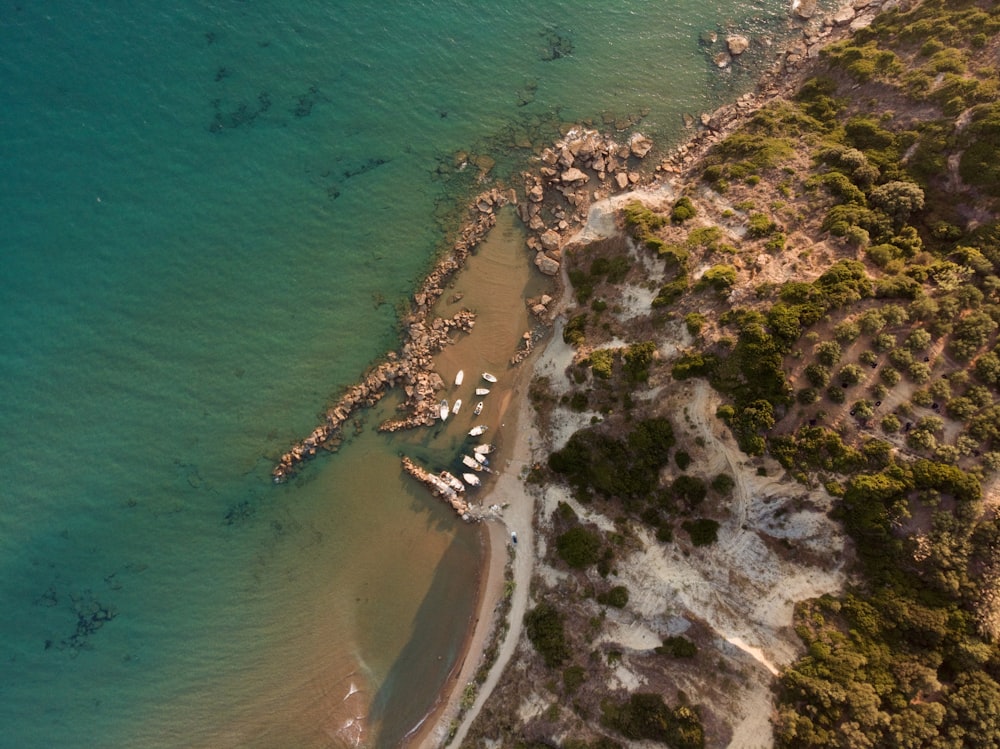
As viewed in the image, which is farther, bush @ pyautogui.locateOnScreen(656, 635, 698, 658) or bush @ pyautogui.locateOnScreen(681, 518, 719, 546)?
bush @ pyautogui.locateOnScreen(681, 518, 719, 546)

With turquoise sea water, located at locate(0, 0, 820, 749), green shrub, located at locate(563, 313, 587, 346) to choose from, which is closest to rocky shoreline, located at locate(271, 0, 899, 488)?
turquoise sea water, located at locate(0, 0, 820, 749)

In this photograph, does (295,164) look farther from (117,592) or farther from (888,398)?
(888,398)

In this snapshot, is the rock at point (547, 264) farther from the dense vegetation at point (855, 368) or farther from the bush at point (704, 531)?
the bush at point (704, 531)

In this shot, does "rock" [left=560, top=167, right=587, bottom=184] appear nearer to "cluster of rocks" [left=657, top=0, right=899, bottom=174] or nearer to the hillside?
the hillside

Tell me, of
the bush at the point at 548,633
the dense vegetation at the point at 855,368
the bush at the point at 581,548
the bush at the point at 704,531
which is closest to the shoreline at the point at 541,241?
the bush at the point at 548,633

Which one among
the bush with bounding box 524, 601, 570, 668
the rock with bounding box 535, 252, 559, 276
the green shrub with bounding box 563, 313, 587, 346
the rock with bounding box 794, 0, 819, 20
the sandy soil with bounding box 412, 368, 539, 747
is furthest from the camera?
the rock with bounding box 794, 0, 819, 20

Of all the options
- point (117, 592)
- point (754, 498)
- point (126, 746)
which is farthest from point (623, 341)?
point (126, 746)

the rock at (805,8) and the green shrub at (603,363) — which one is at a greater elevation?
the rock at (805,8)
